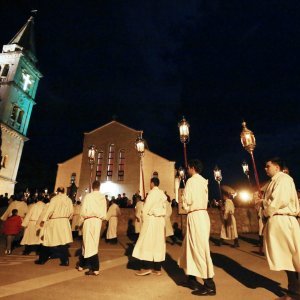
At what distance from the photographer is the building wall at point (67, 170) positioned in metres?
34.9

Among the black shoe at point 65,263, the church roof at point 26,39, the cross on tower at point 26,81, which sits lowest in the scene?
the black shoe at point 65,263

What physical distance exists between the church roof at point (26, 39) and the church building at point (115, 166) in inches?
724

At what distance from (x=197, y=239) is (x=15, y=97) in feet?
128

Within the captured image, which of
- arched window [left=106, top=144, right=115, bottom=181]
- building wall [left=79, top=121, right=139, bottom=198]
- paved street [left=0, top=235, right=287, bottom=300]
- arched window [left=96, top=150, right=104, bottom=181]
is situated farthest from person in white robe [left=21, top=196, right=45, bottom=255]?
arched window [left=96, top=150, right=104, bottom=181]

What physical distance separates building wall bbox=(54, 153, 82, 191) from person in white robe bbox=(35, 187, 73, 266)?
28757 millimetres

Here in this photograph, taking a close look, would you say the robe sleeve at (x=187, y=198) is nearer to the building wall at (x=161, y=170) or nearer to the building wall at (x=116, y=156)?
the building wall at (x=116, y=156)

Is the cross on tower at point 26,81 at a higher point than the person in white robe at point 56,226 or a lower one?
higher

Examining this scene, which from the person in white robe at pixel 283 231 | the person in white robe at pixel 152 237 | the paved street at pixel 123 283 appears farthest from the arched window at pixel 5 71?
the person in white robe at pixel 283 231

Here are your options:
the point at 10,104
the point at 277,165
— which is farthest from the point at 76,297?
the point at 10,104

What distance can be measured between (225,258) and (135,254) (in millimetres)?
3508

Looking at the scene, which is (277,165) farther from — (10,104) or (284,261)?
(10,104)

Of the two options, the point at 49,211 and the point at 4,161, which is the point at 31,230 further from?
the point at 4,161

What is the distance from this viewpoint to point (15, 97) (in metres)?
35.9

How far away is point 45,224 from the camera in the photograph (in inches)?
274
